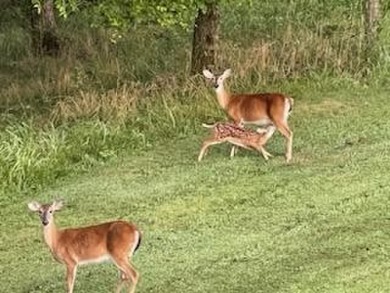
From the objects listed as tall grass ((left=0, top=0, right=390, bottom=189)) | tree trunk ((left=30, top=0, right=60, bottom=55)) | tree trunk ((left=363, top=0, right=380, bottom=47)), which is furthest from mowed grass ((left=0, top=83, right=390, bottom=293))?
tree trunk ((left=30, top=0, right=60, bottom=55))

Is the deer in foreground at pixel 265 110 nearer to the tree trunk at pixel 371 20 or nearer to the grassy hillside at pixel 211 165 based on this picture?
the grassy hillside at pixel 211 165

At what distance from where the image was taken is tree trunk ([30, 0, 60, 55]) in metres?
18.9

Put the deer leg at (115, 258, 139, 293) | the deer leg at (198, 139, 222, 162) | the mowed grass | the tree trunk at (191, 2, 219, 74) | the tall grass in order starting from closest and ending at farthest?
the deer leg at (115, 258, 139, 293), the mowed grass, the deer leg at (198, 139, 222, 162), the tall grass, the tree trunk at (191, 2, 219, 74)

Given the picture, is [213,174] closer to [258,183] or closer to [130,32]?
[258,183]

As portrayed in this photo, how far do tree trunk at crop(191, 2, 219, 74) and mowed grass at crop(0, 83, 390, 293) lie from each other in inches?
73.0

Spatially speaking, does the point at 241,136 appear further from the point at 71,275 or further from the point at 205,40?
the point at 71,275

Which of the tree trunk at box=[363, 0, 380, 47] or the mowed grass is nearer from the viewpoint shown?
the mowed grass

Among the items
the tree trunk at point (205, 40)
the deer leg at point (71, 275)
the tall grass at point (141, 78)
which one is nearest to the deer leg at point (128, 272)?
the deer leg at point (71, 275)

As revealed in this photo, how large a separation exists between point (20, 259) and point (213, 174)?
248 cm

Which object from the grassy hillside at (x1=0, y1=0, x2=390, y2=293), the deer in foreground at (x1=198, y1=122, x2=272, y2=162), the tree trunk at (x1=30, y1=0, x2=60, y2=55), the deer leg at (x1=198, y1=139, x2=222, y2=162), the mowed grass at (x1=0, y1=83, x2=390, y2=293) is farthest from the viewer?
the tree trunk at (x1=30, y1=0, x2=60, y2=55)

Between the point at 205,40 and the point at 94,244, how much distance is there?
713 cm

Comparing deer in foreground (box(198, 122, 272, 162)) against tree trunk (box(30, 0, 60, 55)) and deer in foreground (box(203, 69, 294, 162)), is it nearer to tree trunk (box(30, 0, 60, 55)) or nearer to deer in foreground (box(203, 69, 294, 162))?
deer in foreground (box(203, 69, 294, 162))

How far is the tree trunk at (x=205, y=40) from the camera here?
14391 mm

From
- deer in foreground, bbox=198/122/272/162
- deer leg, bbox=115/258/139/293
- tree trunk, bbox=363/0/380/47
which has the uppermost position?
tree trunk, bbox=363/0/380/47
